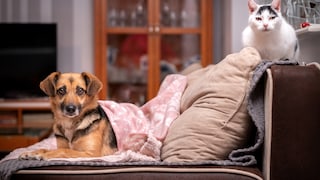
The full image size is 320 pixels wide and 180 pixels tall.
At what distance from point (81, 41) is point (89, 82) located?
2.49 meters

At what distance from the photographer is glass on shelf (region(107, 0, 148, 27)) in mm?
3773

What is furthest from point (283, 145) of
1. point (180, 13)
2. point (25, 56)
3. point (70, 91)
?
point (25, 56)

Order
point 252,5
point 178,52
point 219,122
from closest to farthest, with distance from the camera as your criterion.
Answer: point 219,122 → point 252,5 → point 178,52

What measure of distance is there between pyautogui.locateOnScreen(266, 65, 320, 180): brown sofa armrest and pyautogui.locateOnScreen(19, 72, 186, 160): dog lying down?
1.32 ft

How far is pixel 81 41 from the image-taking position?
3871mm

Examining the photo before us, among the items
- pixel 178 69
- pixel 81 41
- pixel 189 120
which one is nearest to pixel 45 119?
pixel 81 41

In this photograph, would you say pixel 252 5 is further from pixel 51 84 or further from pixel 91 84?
pixel 51 84

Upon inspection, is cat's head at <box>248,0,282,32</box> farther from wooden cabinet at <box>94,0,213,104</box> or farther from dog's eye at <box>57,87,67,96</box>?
wooden cabinet at <box>94,0,213,104</box>

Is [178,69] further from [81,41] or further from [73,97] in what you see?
[73,97]

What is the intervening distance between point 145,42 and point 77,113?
2422mm

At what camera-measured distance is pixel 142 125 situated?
67.3 inches

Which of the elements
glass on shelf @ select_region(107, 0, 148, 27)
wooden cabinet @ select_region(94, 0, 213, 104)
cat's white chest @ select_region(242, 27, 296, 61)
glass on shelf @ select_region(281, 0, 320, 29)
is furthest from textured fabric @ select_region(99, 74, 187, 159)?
glass on shelf @ select_region(107, 0, 148, 27)

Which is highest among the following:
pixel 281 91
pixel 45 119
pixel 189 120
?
pixel 281 91

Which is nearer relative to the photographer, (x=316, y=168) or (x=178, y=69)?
Result: (x=316, y=168)
